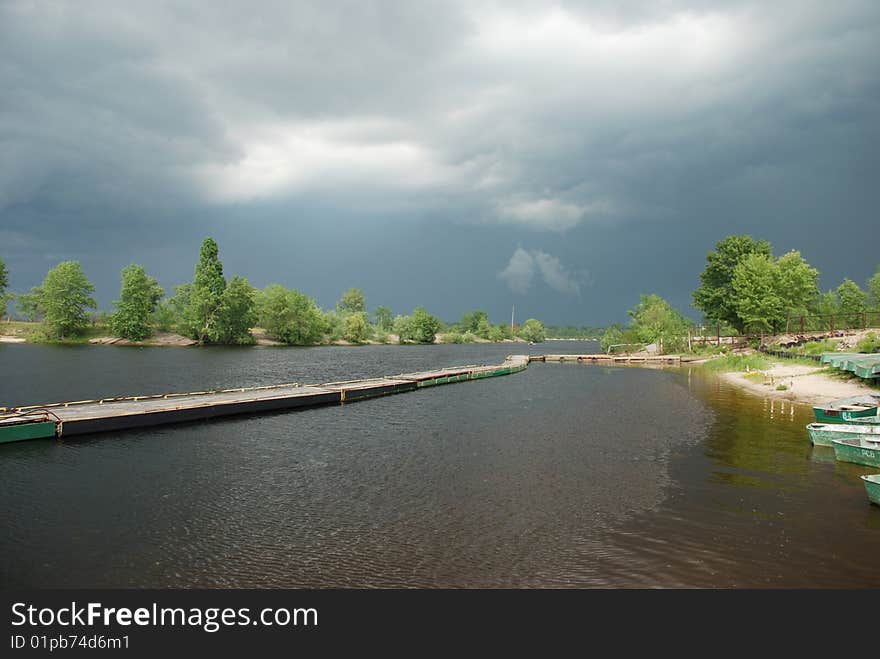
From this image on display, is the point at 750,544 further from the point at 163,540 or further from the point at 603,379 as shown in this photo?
the point at 603,379

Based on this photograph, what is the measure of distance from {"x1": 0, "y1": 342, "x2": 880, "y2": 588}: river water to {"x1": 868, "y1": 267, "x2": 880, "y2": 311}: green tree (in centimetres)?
10421

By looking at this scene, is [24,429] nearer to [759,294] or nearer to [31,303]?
[759,294]

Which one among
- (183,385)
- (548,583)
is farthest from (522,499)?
(183,385)

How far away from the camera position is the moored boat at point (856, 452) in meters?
17.6

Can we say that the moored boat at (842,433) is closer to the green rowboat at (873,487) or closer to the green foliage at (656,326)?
the green rowboat at (873,487)

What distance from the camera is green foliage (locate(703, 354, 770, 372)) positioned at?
53.6 metres

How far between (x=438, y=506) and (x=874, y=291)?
433 feet

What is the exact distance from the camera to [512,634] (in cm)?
842

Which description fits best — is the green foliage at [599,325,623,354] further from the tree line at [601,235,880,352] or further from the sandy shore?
the sandy shore

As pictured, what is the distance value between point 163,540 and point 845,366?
4151 centimetres

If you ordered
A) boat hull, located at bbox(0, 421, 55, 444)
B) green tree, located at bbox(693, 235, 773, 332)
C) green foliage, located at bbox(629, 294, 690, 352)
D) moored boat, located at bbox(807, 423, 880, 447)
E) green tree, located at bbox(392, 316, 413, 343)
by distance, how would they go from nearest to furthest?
moored boat, located at bbox(807, 423, 880, 447)
boat hull, located at bbox(0, 421, 55, 444)
green tree, located at bbox(693, 235, 773, 332)
green foliage, located at bbox(629, 294, 690, 352)
green tree, located at bbox(392, 316, 413, 343)

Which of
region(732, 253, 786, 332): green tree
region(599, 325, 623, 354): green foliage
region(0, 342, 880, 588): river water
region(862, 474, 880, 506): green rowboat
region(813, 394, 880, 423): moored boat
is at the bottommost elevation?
region(0, 342, 880, 588): river water

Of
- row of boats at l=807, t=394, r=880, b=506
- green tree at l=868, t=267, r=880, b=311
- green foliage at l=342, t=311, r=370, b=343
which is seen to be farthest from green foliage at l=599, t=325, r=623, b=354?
row of boats at l=807, t=394, r=880, b=506

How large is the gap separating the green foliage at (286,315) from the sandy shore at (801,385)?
114340mm
